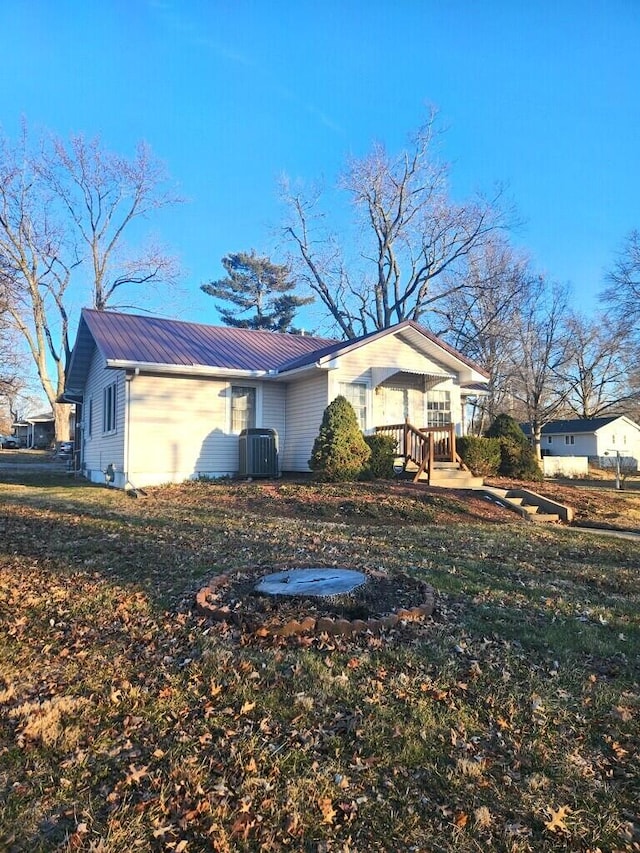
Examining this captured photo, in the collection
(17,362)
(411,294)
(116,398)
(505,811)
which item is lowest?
(505,811)

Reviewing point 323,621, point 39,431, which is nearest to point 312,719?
point 323,621

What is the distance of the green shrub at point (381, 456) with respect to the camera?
1352 cm

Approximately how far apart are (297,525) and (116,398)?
8.21 metres

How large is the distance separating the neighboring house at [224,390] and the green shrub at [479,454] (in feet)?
7.21

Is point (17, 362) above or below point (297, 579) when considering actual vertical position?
above

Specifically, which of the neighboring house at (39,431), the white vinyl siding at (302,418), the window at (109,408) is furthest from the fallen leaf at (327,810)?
the neighboring house at (39,431)

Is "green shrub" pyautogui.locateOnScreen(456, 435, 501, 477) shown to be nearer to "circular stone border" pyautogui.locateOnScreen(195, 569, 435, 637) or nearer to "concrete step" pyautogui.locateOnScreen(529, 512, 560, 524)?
"concrete step" pyautogui.locateOnScreen(529, 512, 560, 524)

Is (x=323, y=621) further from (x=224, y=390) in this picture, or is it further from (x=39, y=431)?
(x=39, y=431)

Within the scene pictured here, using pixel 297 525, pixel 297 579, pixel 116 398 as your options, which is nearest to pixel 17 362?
pixel 116 398

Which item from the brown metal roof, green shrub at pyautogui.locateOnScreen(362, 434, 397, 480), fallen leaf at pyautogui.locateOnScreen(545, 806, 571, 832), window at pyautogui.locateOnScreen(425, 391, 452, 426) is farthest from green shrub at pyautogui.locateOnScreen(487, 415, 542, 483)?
fallen leaf at pyautogui.locateOnScreen(545, 806, 571, 832)

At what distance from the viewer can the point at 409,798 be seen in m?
2.41

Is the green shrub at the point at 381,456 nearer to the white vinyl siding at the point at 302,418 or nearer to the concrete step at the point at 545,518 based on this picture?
the white vinyl siding at the point at 302,418

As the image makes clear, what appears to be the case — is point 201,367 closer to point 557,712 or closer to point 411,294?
point 557,712

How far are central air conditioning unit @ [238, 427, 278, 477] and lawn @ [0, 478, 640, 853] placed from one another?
27.1 feet
